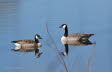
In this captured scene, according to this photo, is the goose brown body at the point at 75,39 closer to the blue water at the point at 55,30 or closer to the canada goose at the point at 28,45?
the blue water at the point at 55,30

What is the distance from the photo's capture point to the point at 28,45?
1631 mm

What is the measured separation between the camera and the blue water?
1.56m

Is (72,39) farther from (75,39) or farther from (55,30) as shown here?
(55,30)

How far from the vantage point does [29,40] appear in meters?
1.63

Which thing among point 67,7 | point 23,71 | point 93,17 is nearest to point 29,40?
point 23,71

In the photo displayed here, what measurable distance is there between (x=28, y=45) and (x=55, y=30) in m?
0.20

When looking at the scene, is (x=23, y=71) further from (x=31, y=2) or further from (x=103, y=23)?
(x=103, y=23)

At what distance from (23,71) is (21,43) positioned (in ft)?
0.59

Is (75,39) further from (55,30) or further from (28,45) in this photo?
(28,45)

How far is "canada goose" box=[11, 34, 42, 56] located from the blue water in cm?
3

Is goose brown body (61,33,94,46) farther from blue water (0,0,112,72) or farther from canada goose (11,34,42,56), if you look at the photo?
canada goose (11,34,42,56)

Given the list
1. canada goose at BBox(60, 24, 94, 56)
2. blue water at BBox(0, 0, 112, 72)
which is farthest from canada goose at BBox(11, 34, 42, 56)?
canada goose at BBox(60, 24, 94, 56)

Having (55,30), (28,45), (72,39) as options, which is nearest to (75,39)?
(72,39)

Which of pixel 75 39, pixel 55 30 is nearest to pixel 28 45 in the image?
pixel 55 30
